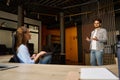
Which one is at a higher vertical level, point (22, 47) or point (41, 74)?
point (22, 47)

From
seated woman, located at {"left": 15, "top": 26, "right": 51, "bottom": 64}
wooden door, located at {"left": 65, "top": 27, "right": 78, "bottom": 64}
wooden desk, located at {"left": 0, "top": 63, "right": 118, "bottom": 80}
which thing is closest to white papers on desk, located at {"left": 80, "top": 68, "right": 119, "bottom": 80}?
wooden desk, located at {"left": 0, "top": 63, "right": 118, "bottom": 80}

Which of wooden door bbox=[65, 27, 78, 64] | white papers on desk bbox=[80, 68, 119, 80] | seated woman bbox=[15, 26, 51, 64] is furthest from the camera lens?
wooden door bbox=[65, 27, 78, 64]

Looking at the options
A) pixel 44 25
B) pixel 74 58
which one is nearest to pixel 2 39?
pixel 44 25

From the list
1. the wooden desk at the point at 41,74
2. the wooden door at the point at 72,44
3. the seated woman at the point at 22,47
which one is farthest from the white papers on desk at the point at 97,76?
the wooden door at the point at 72,44

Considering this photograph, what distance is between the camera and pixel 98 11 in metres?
6.58

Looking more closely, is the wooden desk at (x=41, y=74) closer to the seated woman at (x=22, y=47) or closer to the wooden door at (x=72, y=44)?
the seated woman at (x=22, y=47)

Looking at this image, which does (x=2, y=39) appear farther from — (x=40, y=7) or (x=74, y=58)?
(x=74, y=58)

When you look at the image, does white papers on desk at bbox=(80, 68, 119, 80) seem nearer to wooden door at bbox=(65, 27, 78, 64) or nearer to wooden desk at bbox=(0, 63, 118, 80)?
wooden desk at bbox=(0, 63, 118, 80)

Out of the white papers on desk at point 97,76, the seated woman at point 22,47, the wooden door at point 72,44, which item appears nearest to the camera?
the white papers on desk at point 97,76

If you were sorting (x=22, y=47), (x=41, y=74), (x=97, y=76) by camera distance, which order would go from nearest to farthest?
(x=97, y=76) < (x=41, y=74) < (x=22, y=47)

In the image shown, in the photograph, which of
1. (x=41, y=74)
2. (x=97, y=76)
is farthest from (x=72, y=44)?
(x=97, y=76)

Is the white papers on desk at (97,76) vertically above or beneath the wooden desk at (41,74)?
above

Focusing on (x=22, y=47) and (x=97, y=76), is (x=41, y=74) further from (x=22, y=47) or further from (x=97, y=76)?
(x=22, y=47)

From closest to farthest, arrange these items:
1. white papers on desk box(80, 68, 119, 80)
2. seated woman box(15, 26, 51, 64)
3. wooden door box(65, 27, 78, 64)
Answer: white papers on desk box(80, 68, 119, 80), seated woman box(15, 26, 51, 64), wooden door box(65, 27, 78, 64)
